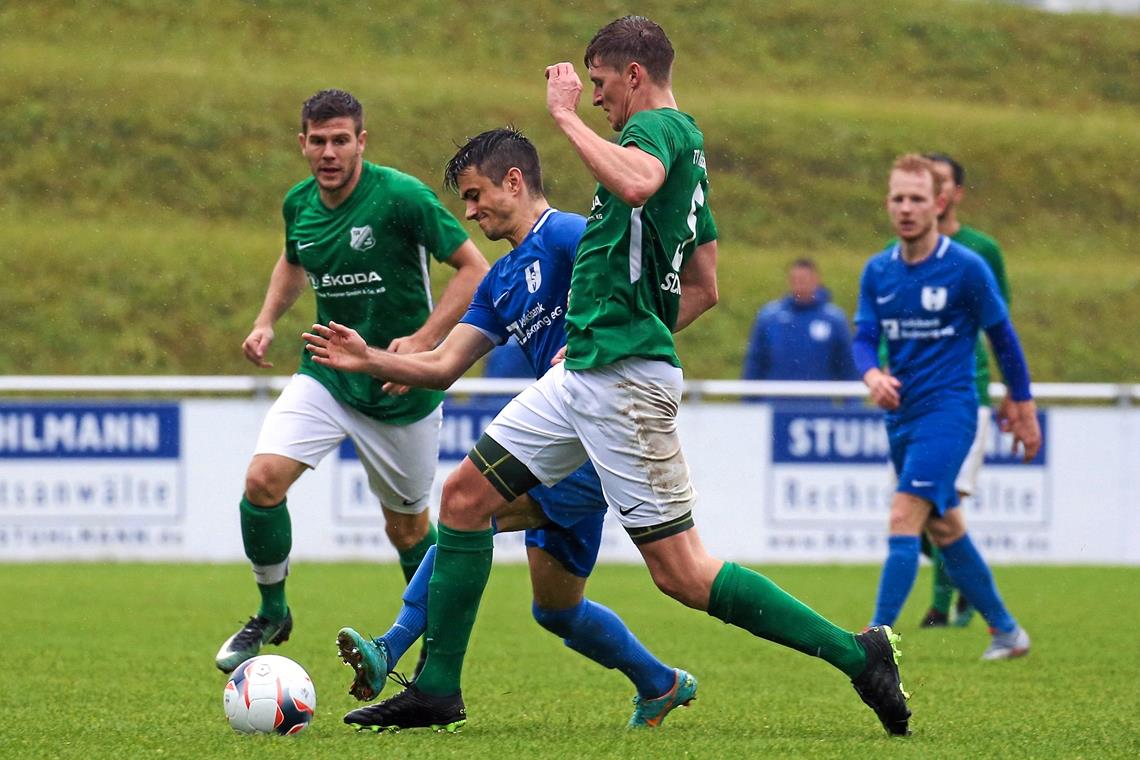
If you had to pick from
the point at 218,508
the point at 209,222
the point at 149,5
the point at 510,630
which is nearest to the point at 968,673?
the point at 510,630

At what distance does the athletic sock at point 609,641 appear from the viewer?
19.3 ft

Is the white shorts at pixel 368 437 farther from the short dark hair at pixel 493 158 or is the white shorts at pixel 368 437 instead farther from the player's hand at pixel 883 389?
the player's hand at pixel 883 389

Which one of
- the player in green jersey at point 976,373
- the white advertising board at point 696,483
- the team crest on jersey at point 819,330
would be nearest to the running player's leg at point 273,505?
A: the player in green jersey at point 976,373

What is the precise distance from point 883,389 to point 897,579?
0.93 meters

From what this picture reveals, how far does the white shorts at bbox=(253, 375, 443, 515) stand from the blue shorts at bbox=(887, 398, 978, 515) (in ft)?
8.06

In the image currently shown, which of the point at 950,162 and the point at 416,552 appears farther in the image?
the point at 950,162

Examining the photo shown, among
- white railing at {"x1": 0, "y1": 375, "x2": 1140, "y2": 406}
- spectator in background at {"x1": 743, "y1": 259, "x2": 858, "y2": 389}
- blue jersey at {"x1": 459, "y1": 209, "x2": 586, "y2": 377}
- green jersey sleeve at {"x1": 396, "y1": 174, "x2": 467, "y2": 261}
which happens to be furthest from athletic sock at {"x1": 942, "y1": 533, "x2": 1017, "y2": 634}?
spectator in background at {"x1": 743, "y1": 259, "x2": 858, "y2": 389}

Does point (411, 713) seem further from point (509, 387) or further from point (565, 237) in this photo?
point (509, 387)

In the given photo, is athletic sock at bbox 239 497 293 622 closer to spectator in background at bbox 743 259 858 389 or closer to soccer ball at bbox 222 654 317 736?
soccer ball at bbox 222 654 317 736

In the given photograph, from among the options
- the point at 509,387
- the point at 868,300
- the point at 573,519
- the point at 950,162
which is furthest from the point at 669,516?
the point at 509,387

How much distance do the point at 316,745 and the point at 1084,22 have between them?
39364 millimetres

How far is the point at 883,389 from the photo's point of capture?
8.23m

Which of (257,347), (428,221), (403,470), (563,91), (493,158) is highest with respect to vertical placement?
(563,91)

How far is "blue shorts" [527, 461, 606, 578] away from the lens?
18.6ft
